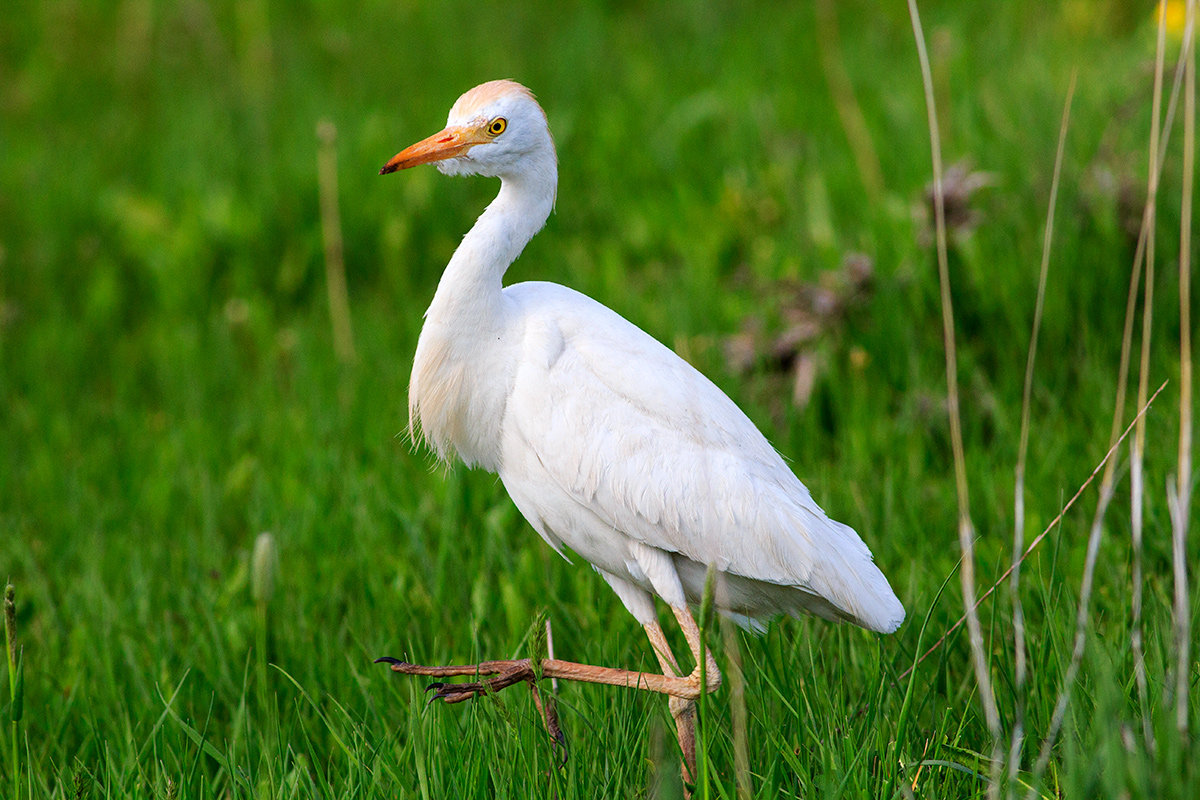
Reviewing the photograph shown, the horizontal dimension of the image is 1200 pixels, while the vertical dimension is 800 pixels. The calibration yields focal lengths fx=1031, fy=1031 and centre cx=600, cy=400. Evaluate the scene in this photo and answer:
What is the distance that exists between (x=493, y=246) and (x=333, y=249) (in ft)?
9.57

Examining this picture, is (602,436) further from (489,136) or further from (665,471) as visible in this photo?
(489,136)

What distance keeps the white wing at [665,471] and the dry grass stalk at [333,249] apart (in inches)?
106

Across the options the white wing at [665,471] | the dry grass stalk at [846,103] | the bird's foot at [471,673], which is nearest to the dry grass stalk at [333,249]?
the white wing at [665,471]

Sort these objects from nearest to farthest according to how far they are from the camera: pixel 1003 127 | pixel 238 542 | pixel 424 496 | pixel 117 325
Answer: pixel 424 496 < pixel 238 542 < pixel 1003 127 < pixel 117 325

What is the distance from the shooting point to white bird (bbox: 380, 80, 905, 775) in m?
2.66

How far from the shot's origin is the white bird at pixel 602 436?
266 cm

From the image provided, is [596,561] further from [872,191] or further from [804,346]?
[872,191]

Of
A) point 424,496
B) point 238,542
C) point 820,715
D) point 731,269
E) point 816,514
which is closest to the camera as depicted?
point 820,715

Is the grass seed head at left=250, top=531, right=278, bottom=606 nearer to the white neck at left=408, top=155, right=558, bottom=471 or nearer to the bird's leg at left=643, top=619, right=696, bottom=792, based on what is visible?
the white neck at left=408, top=155, right=558, bottom=471

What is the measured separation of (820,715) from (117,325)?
5.47 m

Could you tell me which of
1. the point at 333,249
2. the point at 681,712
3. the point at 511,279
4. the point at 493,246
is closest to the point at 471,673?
the point at 681,712

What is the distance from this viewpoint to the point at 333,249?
537cm

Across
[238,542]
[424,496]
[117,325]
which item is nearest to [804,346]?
[424,496]

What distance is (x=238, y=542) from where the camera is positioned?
14.3 feet
